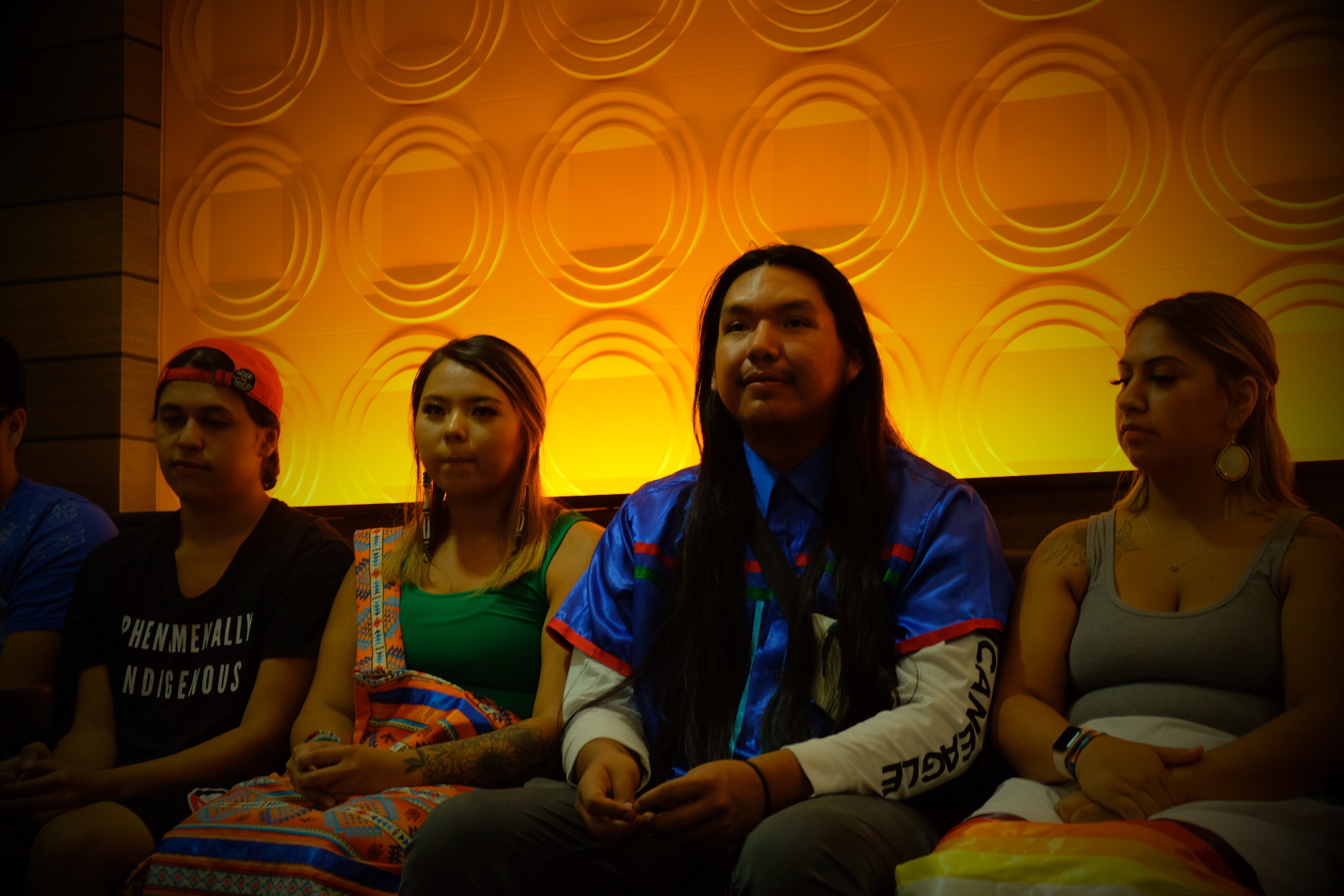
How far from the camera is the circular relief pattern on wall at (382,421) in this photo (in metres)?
3.53

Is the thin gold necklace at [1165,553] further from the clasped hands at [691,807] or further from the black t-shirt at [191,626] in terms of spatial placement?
the black t-shirt at [191,626]

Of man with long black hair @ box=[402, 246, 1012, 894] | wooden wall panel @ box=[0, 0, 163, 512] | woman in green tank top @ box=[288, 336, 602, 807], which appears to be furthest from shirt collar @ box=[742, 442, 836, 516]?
wooden wall panel @ box=[0, 0, 163, 512]

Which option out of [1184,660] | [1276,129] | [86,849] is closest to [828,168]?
[1276,129]

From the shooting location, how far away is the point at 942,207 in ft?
9.85

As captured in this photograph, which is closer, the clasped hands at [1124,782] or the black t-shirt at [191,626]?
the clasped hands at [1124,782]

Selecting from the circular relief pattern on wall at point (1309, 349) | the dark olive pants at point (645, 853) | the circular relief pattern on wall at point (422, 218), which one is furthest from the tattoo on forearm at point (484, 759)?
the circular relief pattern on wall at point (1309, 349)

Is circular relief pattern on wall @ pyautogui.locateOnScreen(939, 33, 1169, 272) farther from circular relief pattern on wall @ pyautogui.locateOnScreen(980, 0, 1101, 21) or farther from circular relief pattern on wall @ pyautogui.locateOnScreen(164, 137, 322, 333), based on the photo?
circular relief pattern on wall @ pyautogui.locateOnScreen(164, 137, 322, 333)

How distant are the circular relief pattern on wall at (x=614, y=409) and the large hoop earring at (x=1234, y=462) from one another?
1615mm

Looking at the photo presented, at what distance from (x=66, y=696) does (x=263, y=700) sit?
0.60 meters

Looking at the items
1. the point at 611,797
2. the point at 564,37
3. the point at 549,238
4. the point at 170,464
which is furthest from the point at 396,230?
the point at 611,797

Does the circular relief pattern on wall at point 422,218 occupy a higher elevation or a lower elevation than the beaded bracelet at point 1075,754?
higher

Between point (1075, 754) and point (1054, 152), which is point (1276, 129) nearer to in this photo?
point (1054, 152)

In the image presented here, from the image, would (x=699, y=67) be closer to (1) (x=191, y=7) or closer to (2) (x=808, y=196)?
(2) (x=808, y=196)

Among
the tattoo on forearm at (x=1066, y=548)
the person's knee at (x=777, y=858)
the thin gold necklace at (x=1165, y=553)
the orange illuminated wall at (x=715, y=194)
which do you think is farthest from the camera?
the orange illuminated wall at (x=715, y=194)
